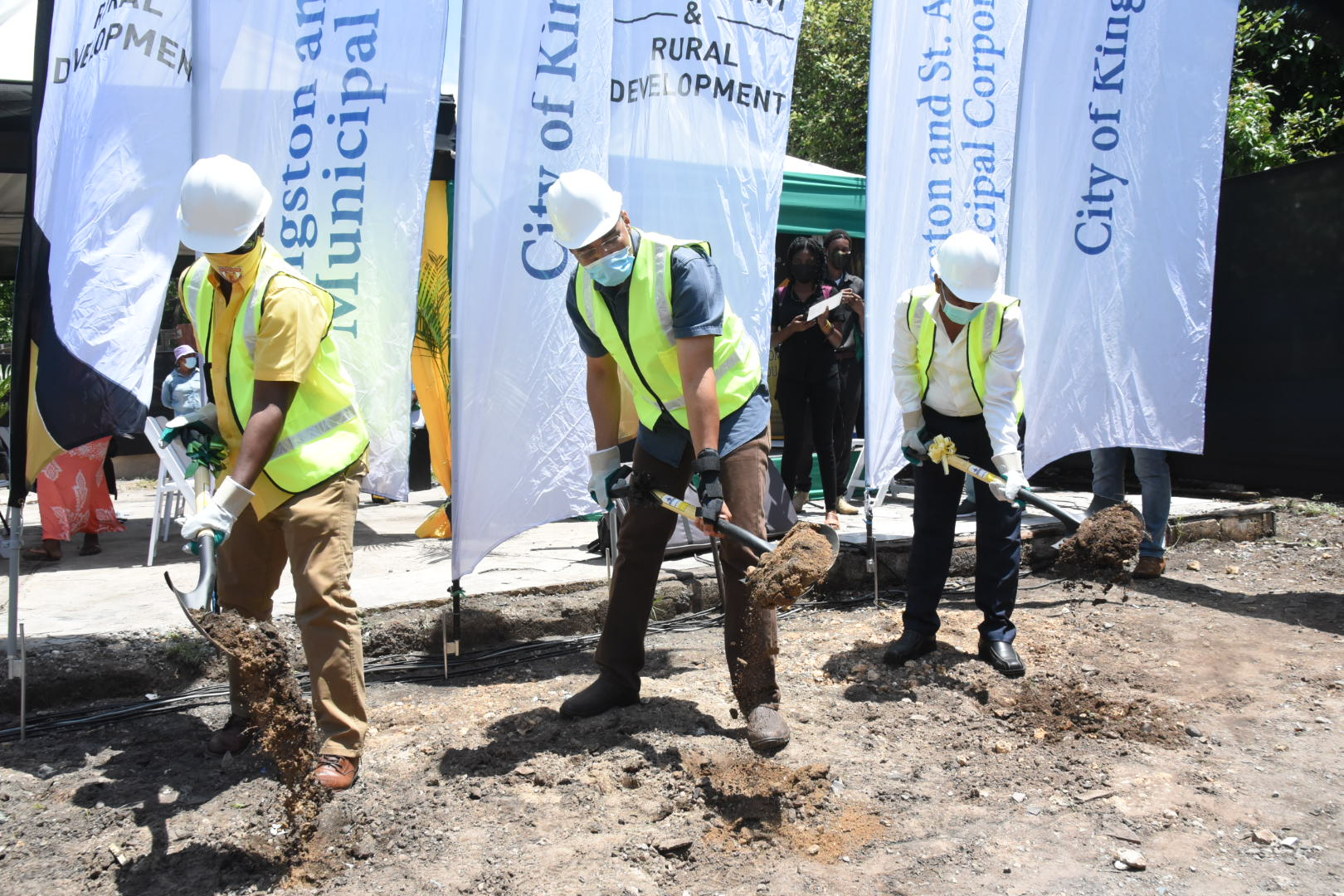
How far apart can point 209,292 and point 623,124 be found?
85.6 inches

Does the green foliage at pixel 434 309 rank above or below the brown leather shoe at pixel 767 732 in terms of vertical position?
above

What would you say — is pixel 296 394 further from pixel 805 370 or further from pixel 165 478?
pixel 805 370

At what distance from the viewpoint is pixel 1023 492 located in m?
4.13

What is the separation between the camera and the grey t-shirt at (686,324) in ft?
11.1

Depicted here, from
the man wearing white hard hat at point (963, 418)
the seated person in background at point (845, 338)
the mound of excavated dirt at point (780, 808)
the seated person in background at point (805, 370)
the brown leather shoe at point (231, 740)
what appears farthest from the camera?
the seated person in background at point (845, 338)

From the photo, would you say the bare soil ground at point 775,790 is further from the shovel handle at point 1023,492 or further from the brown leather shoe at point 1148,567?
the brown leather shoe at point 1148,567

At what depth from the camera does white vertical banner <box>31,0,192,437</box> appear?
377 cm

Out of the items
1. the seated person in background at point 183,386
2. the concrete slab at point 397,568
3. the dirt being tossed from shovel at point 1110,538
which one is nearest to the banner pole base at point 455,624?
the concrete slab at point 397,568

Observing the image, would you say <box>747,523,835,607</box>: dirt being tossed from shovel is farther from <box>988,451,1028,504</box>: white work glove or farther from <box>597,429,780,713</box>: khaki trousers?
<box>988,451,1028,504</box>: white work glove

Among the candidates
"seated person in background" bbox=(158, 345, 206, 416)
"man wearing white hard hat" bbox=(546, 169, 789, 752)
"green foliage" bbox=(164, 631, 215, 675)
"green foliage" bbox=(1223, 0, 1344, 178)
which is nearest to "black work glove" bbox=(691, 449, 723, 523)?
"man wearing white hard hat" bbox=(546, 169, 789, 752)

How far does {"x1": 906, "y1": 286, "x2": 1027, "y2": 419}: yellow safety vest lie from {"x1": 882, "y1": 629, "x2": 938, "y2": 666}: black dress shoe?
3.33 ft

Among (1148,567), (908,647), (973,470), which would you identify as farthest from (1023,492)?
(1148,567)

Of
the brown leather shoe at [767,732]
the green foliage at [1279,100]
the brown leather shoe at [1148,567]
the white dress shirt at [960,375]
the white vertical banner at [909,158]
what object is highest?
the green foliage at [1279,100]

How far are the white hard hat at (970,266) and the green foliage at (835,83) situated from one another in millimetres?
12503
